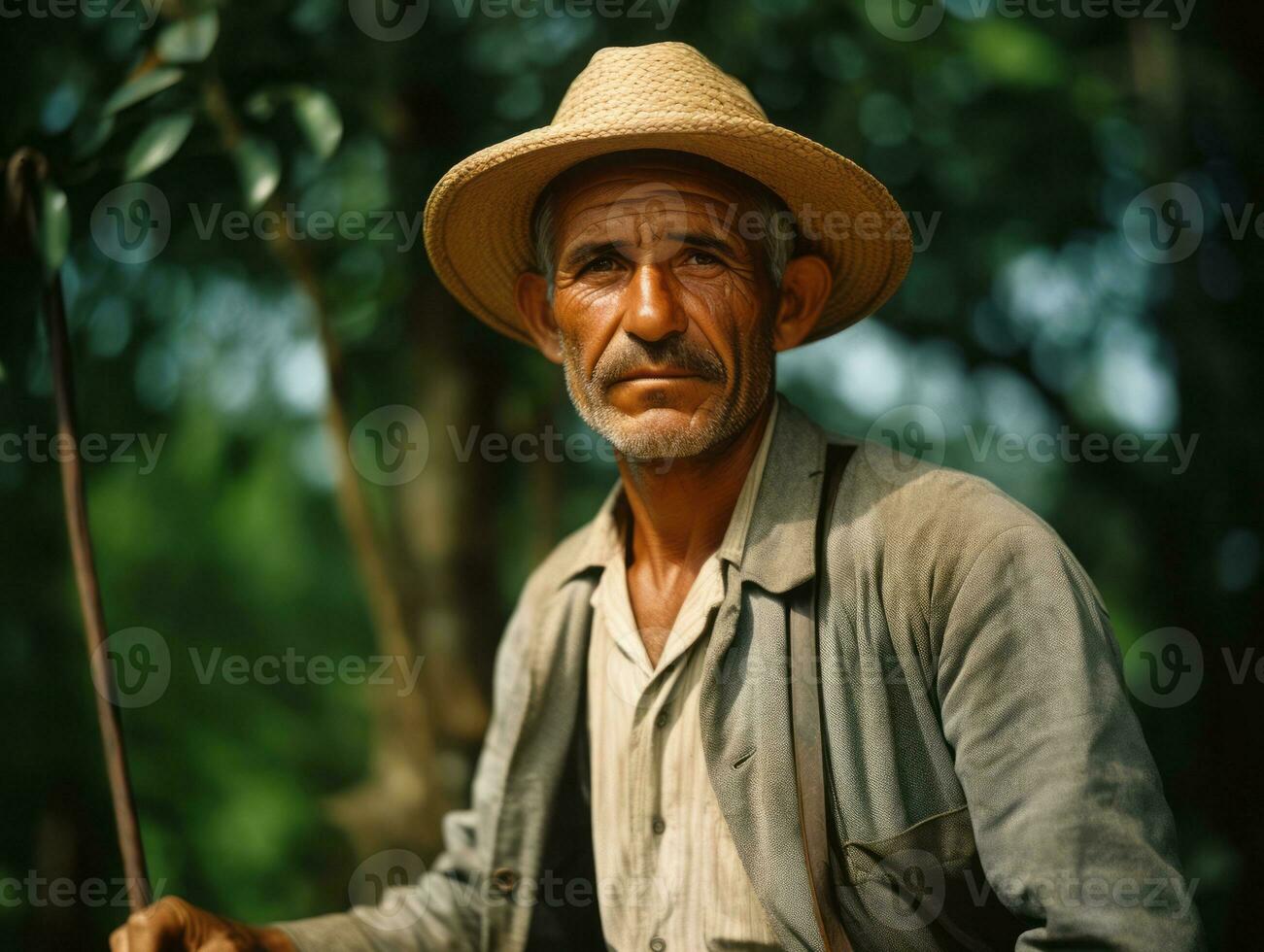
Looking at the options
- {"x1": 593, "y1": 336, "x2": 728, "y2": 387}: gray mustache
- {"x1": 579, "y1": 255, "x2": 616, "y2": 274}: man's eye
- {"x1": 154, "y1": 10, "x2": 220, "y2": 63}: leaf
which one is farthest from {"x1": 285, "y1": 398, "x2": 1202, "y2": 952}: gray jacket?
{"x1": 154, "y1": 10, "x2": 220, "y2": 63}: leaf

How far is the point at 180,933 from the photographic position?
2.05 metres

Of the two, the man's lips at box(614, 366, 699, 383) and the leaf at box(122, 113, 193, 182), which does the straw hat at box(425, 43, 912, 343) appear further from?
the leaf at box(122, 113, 193, 182)

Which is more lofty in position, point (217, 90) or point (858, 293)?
point (217, 90)

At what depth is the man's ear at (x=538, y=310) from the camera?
2.40 m

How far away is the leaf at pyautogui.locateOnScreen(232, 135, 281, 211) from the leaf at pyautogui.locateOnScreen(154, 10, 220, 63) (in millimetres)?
209

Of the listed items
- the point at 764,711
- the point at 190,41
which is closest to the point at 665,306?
the point at 764,711

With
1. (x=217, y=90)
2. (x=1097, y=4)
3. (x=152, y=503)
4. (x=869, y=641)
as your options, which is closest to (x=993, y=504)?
(x=869, y=641)

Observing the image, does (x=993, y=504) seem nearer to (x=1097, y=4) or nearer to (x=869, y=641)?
(x=869, y=641)

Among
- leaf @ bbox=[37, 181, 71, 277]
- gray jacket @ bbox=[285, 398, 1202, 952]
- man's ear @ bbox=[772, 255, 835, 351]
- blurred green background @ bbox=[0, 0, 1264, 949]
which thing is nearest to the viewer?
gray jacket @ bbox=[285, 398, 1202, 952]

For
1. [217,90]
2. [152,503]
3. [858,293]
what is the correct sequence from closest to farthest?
[858,293] < [217,90] < [152,503]

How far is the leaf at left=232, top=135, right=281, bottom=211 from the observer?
2.57m

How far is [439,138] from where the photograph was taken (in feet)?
12.0

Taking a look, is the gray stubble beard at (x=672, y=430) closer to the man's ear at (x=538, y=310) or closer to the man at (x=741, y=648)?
the man at (x=741, y=648)

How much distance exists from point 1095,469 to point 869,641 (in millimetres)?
2449
